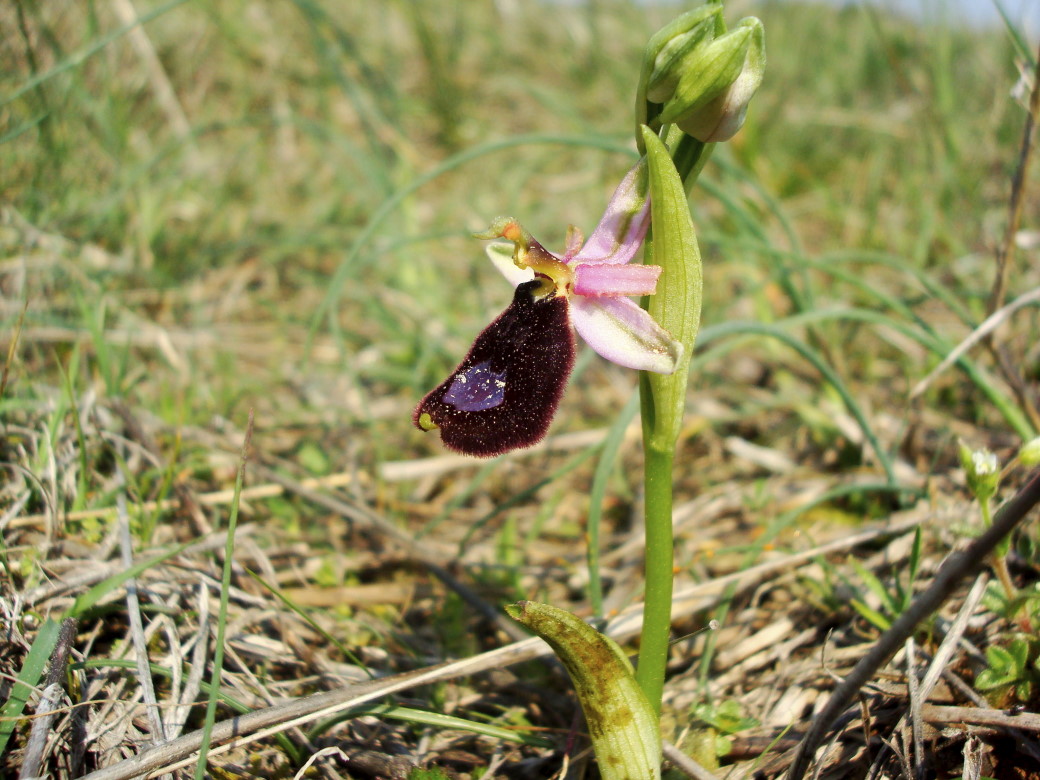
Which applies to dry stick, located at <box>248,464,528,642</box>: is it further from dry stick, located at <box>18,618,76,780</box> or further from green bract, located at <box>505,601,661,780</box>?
dry stick, located at <box>18,618,76,780</box>

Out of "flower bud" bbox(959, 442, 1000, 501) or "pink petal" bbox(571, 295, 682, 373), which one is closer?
"pink petal" bbox(571, 295, 682, 373)

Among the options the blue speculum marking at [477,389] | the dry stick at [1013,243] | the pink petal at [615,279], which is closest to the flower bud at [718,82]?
the pink petal at [615,279]

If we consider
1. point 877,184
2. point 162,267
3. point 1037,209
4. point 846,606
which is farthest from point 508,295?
point 1037,209

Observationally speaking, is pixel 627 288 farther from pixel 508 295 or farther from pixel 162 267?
pixel 162 267

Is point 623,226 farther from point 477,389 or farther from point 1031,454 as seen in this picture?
point 1031,454

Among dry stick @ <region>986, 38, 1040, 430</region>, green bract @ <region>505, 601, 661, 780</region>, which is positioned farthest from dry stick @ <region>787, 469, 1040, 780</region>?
dry stick @ <region>986, 38, 1040, 430</region>

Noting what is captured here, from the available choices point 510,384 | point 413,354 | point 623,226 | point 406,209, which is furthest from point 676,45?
point 406,209

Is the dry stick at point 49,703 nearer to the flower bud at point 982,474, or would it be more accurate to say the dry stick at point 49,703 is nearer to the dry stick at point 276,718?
the dry stick at point 276,718
